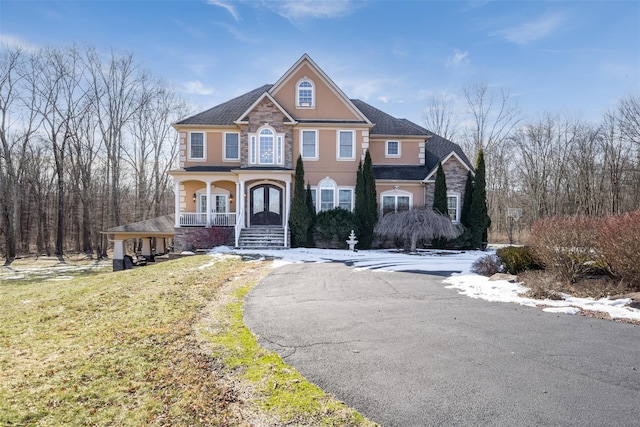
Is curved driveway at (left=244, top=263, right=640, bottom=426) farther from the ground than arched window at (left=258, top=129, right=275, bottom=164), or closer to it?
closer to it

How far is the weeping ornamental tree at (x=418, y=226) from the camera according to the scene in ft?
56.0

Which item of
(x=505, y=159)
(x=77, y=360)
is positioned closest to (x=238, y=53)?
(x=77, y=360)

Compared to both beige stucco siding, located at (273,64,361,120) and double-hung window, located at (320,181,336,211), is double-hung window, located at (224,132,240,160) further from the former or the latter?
double-hung window, located at (320,181,336,211)

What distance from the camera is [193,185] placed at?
20.8 metres

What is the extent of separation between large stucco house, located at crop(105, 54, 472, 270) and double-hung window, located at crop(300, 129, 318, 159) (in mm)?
57

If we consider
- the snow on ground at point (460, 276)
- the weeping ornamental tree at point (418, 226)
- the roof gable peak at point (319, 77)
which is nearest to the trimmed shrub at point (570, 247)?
the snow on ground at point (460, 276)

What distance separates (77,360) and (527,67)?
2282 centimetres

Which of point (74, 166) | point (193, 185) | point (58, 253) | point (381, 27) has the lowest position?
point (58, 253)

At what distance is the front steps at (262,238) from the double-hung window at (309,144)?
182 inches

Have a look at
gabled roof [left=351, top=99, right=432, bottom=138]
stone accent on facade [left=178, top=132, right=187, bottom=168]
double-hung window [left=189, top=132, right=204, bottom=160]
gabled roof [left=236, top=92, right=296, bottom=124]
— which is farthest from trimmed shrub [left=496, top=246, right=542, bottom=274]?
stone accent on facade [left=178, top=132, right=187, bottom=168]

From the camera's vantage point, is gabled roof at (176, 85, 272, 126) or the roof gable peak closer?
the roof gable peak

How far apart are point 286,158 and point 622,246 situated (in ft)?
50.8

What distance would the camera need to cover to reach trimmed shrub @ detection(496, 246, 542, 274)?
9.63m

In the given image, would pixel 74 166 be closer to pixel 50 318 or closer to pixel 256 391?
pixel 50 318
